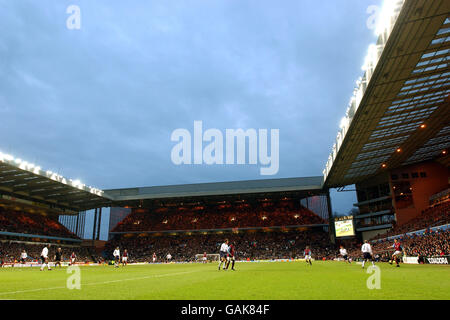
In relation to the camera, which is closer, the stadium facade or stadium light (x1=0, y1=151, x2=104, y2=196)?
the stadium facade

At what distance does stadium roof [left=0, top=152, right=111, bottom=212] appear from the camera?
136 feet

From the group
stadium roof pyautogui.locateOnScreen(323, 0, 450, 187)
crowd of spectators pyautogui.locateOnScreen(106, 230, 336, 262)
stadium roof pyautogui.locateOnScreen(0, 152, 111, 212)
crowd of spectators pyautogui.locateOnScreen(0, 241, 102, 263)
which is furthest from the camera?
crowd of spectators pyautogui.locateOnScreen(106, 230, 336, 262)

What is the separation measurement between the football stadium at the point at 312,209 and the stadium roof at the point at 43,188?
0.23 metres

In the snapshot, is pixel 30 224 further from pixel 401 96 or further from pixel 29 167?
pixel 401 96

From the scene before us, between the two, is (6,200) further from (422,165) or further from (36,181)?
(422,165)

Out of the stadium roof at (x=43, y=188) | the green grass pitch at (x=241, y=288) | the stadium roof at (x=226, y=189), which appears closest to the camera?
the green grass pitch at (x=241, y=288)

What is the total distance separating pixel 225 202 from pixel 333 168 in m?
32.7

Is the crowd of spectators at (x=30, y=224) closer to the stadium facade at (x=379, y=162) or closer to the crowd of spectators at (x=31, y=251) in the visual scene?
the stadium facade at (x=379, y=162)

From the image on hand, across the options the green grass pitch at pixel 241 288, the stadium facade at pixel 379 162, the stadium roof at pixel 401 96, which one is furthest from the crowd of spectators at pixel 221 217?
the green grass pitch at pixel 241 288

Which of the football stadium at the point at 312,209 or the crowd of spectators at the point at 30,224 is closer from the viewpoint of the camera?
the football stadium at the point at 312,209

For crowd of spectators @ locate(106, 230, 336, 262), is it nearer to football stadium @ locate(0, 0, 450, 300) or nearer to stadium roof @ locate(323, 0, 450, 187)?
football stadium @ locate(0, 0, 450, 300)

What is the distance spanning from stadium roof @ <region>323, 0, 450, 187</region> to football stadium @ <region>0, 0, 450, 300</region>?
0.39 ft

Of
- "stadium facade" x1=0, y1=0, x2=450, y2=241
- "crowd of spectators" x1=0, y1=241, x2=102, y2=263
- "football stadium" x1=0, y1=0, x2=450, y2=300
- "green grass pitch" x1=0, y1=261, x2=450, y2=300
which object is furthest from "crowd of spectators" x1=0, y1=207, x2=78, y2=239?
"green grass pitch" x1=0, y1=261, x2=450, y2=300

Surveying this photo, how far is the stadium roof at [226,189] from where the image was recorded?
204ft
